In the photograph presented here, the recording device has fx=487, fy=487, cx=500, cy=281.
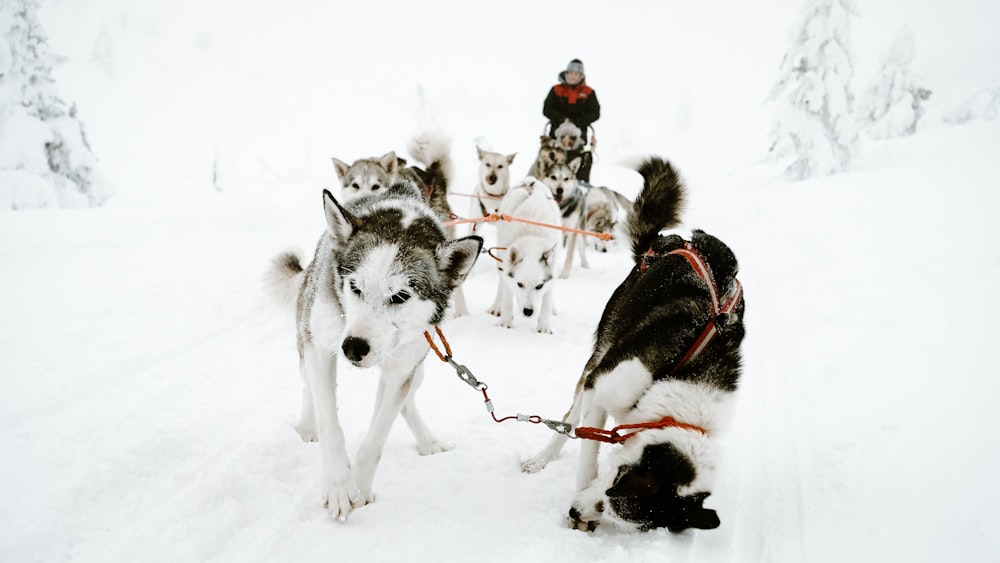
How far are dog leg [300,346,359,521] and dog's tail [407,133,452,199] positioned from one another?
4.45m

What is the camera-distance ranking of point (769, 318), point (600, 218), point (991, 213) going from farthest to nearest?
point (600, 218) → point (991, 213) → point (769, 318)

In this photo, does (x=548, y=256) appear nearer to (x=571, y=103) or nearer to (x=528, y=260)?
(x=528, y=260)

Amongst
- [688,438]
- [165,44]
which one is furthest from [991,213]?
[165,44]

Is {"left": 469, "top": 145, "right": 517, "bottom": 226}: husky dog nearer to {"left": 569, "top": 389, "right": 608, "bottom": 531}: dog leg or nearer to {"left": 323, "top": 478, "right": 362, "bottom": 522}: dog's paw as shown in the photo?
{"left": 569, "top": 389, "right": 608, "bottom": 531}: dog leg

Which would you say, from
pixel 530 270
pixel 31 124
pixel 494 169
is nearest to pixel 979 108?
pixel 494 169

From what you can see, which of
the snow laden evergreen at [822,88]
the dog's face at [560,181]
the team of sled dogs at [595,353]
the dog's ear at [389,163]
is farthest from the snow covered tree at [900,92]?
the team of sled dogs at [595,353]

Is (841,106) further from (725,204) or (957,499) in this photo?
(957,499)

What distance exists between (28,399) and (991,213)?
40.9 ft

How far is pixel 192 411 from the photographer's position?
3.10 metres

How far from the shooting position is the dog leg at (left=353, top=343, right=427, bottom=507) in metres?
2.33

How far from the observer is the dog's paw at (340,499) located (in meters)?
2.20

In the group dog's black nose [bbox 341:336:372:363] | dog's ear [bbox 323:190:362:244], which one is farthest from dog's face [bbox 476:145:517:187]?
dog's black nose [bbox 341:336:372:363]

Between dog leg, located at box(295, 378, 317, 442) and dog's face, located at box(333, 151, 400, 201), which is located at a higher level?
dog's face, located at box(333, 151, 400, 201)

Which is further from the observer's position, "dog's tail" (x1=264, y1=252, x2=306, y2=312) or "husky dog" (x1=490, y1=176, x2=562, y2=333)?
"husky dog" (x1=490, y1=176, x2=562, y2=333)
